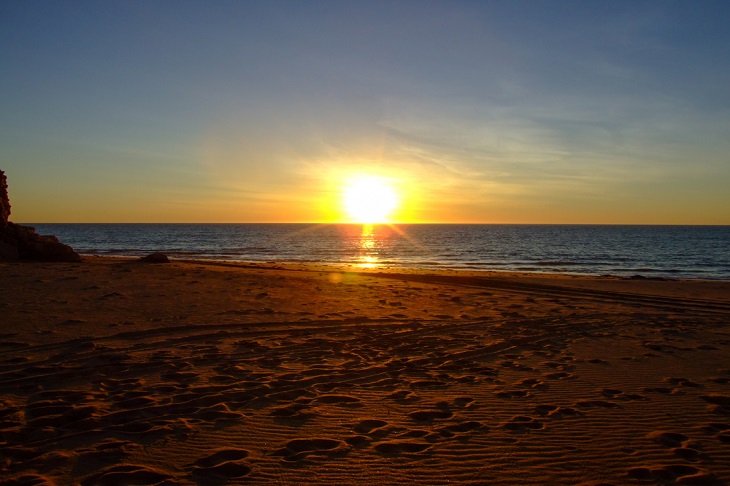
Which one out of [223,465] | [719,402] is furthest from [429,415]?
[719,402]

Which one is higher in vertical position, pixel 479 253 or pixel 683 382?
pixel 479 253

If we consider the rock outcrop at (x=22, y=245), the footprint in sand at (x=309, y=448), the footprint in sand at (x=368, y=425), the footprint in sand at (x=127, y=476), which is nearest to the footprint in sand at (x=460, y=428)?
the footprint in sand at (x=368, y=425)

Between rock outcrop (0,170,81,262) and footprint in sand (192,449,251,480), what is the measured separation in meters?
19.7

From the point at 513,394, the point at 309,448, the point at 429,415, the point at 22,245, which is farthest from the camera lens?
the point at 22,245

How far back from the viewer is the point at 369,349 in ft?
26.1

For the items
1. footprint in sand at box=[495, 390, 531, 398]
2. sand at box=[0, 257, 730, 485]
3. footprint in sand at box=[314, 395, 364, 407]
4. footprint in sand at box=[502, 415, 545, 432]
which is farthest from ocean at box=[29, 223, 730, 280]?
footprint in sand at box=[314, 395, 364, 407]

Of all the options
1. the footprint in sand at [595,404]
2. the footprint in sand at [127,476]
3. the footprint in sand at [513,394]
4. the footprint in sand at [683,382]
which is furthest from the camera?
the footprint in sand at [683,382]

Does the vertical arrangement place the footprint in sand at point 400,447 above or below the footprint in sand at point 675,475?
above

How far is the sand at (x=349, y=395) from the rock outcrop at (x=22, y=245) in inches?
383

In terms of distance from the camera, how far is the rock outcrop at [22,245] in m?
19.6

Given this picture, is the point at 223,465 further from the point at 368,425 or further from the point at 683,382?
the point at 683,382

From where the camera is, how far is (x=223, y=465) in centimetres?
399

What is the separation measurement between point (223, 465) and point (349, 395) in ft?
6.52

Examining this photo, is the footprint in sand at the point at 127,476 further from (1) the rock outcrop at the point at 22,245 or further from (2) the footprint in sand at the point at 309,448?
(1) the rock outcrop at the point at 22,245
